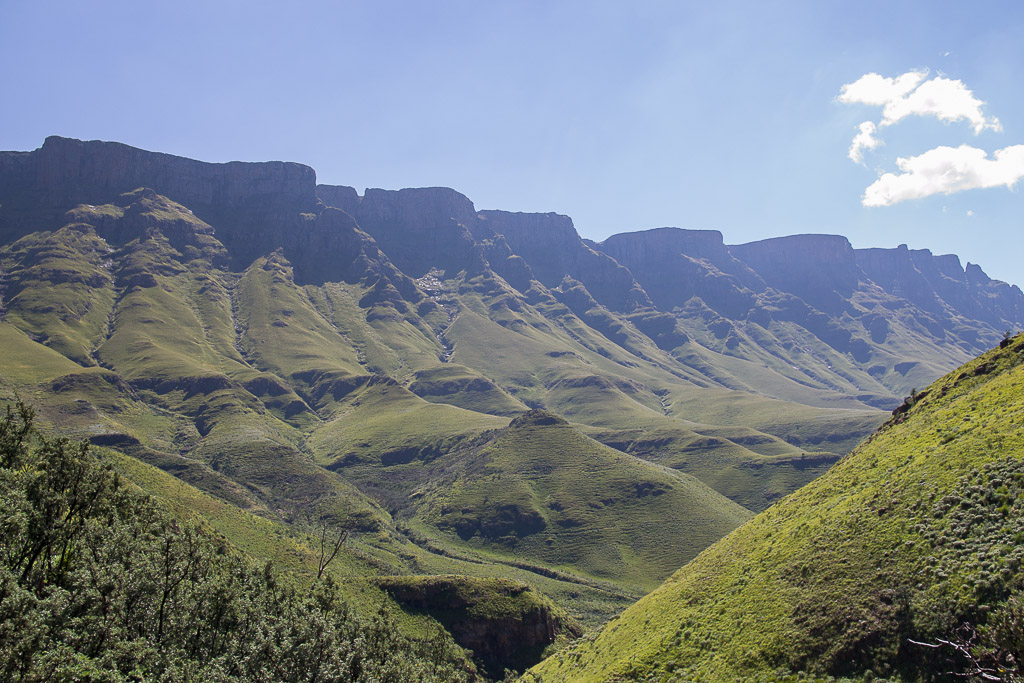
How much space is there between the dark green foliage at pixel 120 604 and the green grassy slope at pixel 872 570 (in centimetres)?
2691

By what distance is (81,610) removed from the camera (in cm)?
4231

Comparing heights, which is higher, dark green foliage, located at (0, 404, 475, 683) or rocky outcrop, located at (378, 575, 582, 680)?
dark green foliage, located at (0, 404, 475, 683)

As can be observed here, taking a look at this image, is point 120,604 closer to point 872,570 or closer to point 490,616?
point 872,570

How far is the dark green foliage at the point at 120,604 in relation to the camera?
3575 cm

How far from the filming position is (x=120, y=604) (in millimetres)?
44156

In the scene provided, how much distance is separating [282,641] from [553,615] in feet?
246

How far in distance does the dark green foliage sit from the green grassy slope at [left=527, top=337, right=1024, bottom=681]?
26.9 m

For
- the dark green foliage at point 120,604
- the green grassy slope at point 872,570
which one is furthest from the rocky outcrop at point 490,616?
the dark green foliage at point 120,604

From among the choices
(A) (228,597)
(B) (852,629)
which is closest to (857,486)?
(B) (852,629)

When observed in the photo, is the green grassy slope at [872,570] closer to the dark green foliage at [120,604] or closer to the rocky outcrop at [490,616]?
the dark green foliage at [120,604]

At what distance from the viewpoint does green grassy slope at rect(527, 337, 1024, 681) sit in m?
43.5

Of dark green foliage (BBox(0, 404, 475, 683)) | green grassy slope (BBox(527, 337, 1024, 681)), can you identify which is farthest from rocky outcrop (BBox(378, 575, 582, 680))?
dark green foliage (BBox(0, 404, 475, 683))

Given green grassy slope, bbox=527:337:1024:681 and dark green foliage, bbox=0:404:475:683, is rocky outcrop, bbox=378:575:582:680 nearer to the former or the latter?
green grassy slope, bbox=527:337:1024:681

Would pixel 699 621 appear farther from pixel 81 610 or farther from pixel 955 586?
pixel 81 610
